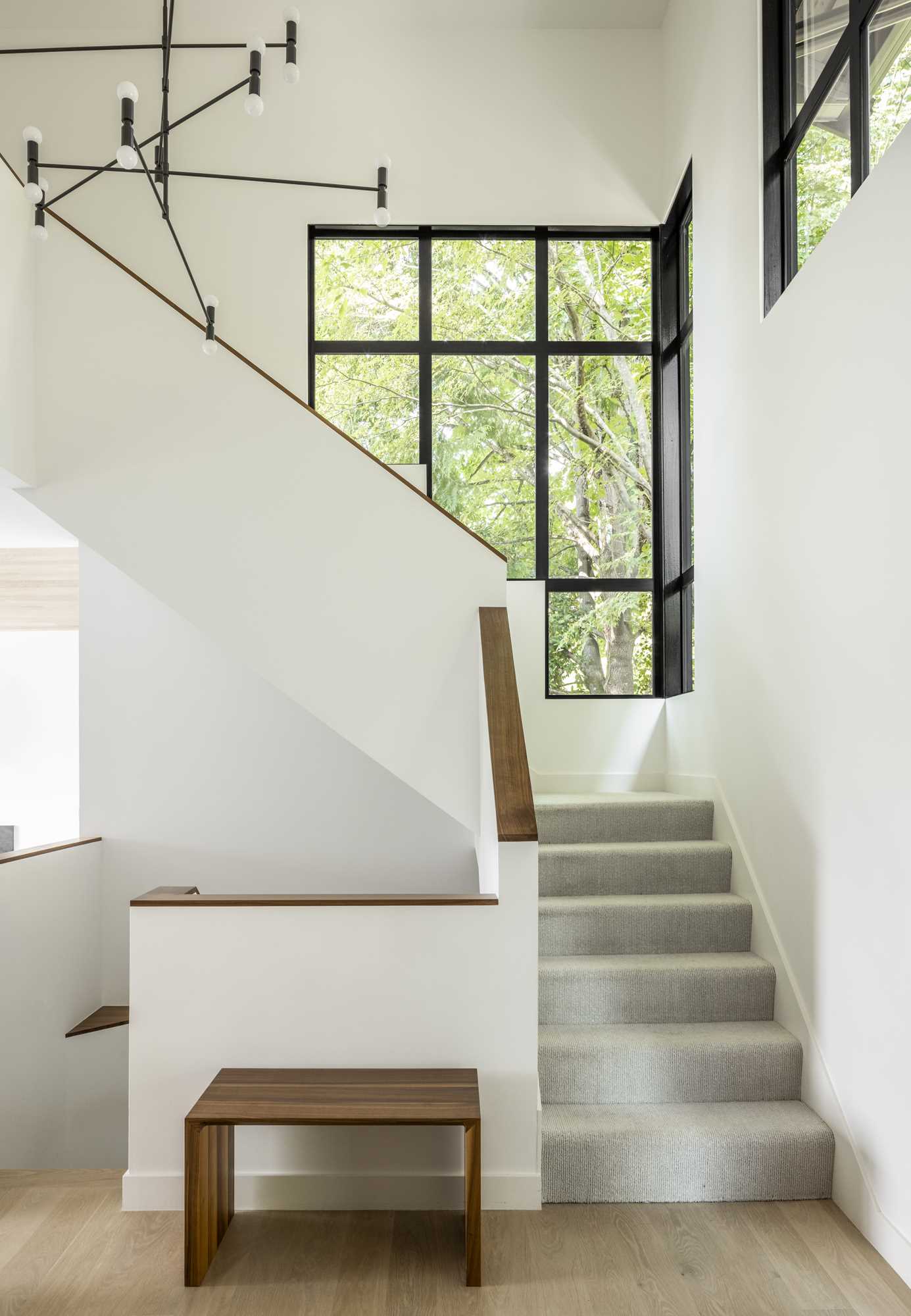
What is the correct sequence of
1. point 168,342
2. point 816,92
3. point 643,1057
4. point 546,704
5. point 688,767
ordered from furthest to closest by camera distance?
point 546,704, point 688,767, point 168,342, point 816,92, point 643,1057

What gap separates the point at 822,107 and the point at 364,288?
10.2 feet

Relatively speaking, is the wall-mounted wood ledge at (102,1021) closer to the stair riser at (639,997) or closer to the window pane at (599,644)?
the stair riser at (639,997)

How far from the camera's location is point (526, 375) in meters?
6.14

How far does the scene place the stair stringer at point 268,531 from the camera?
12.9ft

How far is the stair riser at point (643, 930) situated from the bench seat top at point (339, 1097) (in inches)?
36.8

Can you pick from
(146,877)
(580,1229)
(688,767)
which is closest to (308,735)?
(146,877)

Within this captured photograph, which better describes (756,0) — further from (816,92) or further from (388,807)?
(388,807)

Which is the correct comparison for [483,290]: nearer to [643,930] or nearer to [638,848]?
[638,848]

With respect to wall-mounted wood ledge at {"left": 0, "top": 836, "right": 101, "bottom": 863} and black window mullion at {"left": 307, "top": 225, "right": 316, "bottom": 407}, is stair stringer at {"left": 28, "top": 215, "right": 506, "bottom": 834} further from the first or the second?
black window mullion at {"left": 307, "top": 225, "right": 316, "bottom": 407}

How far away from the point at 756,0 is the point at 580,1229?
464cm

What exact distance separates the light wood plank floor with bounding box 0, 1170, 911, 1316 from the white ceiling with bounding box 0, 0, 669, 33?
6.00 metres

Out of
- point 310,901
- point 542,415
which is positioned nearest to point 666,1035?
point 310,901

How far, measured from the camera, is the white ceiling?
→ 5785 mm

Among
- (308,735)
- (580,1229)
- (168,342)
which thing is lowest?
(580,1229)
